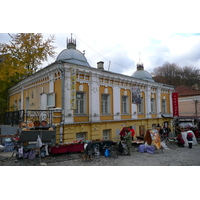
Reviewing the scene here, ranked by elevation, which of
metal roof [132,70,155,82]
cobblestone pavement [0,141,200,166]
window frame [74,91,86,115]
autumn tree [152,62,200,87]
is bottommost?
cobblestone pavement [0,141,200,166]

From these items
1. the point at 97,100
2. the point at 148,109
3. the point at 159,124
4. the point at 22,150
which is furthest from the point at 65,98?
the point at 159,124

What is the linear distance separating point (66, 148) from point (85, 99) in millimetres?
3447

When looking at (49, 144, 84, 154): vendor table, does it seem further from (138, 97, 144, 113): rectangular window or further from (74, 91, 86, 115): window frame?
(138, 97, 144, 113): rectangular window

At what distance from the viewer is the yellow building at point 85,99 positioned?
9.43 m

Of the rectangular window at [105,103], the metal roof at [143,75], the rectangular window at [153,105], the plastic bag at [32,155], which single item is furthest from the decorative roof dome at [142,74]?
the plastic bag at [32,155]

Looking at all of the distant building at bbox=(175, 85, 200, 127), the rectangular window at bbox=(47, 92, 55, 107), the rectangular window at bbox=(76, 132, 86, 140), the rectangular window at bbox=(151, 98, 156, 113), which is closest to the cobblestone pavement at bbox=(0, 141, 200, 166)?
the rectangular window at bbox=(76, 132, 86, 140)

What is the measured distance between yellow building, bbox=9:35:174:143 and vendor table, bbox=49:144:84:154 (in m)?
0.80

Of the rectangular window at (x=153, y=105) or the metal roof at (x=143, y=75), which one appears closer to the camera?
the rectangular window at (x=153, y=105)

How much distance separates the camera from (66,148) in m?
8.34

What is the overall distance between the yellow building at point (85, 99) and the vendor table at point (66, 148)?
2.61 feet

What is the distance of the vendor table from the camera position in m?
8.03

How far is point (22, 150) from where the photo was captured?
7355 millimetres

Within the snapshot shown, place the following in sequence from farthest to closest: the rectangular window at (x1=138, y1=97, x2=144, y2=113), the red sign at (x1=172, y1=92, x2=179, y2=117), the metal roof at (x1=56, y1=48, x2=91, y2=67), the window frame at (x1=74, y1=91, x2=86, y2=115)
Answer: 1. the red sign at (x1=172, y1=92, x2=179, y2=117)
2. the rectangular window at (x1=138, y1=97, x2=144, y2=113)
3. the metal roof at (x1=56, y1=48, x2=91, y2=67)
4. the window frame at (x1=74, y1=91, x2=86, y2=115)

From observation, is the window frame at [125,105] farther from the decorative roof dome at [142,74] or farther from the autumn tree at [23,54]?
the autumn tree at [23,54]
